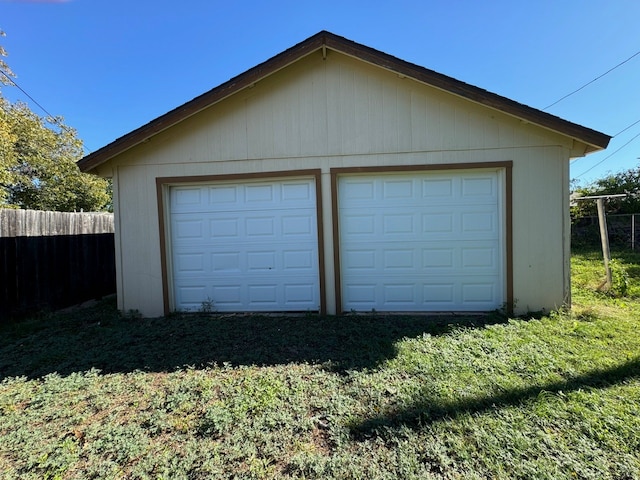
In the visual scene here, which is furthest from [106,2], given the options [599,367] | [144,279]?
[599,367]

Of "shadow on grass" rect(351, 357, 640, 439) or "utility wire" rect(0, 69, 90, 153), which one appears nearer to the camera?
"shadow on grass" rect(351, 357, 640, 439)

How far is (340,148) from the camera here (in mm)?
5457

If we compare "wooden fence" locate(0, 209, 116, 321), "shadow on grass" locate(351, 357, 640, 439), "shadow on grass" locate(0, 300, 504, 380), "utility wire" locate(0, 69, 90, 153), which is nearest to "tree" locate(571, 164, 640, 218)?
"shadow on grass" locate(0, 300, 504, 380)

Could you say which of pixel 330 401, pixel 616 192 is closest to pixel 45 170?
pixel 330 401

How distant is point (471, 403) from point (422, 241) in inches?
122

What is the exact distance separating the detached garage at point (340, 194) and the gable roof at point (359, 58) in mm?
23

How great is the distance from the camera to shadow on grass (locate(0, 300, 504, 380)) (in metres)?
3.78

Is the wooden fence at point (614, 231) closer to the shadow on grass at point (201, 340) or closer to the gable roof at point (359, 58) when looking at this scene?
the gable roof at point (359, 58)

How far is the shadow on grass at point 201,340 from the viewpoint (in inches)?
149

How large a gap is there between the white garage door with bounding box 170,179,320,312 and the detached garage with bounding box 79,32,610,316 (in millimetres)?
25

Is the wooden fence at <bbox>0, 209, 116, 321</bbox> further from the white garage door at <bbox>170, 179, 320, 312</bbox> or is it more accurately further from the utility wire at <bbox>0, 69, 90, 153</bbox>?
the utility wire at <bbox>0, 69, 90, 153</bbox>

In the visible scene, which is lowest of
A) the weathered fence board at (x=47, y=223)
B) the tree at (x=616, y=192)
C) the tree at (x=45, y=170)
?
the weathered fence board at (x=47, y=223)

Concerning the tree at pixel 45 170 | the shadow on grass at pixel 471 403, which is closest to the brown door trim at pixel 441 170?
the shadow on grass at pixel 471 403

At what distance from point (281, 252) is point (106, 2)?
27.4 feet
